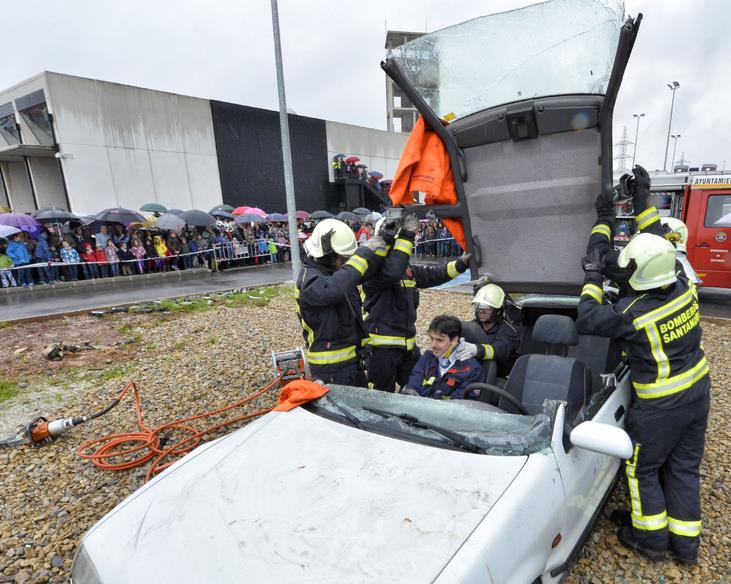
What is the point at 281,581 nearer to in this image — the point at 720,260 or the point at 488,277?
the point at 488,277

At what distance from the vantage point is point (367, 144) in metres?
30.0

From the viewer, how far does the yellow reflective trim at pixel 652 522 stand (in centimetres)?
230

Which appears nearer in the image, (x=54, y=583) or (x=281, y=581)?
(x=281, y=581)

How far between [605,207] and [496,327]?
1.29 metres

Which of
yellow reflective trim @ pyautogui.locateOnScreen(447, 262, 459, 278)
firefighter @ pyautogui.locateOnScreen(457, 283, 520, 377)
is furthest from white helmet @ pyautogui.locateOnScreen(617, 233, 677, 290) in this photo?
yellow reflective trim @ pyautogui.locateOnScreen(447, 262, 459, 278)

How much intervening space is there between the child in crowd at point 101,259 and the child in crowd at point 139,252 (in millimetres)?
813

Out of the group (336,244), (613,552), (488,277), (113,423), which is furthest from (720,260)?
(113,423)

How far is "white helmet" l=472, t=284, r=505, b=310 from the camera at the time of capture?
344 centimetres

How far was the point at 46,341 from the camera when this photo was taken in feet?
22.1

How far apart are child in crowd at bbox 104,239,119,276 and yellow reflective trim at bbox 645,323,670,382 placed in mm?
13869

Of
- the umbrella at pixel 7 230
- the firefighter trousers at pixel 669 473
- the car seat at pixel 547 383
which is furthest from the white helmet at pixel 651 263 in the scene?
the umbrella at pixel 7 230

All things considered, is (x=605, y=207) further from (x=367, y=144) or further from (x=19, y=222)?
(x=367, y=144)

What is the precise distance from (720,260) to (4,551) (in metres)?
10.9

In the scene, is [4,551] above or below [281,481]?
below
